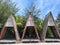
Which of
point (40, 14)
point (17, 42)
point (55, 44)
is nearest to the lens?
point (55, 44)

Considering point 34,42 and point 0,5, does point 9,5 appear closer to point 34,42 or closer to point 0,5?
point 0,5

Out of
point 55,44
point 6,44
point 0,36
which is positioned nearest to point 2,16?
point 0,36

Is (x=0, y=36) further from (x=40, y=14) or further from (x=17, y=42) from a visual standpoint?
(x=40, y=14)

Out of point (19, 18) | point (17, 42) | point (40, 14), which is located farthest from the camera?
point (40, 14)

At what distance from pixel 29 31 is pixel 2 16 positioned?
4.58m

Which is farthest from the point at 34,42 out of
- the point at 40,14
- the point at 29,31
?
the point at 40,14

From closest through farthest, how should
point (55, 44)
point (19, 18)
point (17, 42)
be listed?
point (55, 44) < point (17, 42) < point (19, 18)

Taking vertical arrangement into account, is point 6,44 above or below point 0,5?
below

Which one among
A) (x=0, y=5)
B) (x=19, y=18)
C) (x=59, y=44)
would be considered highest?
(x=0, y=5)

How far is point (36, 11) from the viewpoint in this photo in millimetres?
26375

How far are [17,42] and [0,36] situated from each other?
68.7 inches

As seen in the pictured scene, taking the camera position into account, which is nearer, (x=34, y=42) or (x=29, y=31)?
(x=34, y=42)

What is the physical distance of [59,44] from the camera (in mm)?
15766

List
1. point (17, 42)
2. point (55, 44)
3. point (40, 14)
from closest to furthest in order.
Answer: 1. point (55, 44)
2. point (17, 42)
3. point (40, 14)
